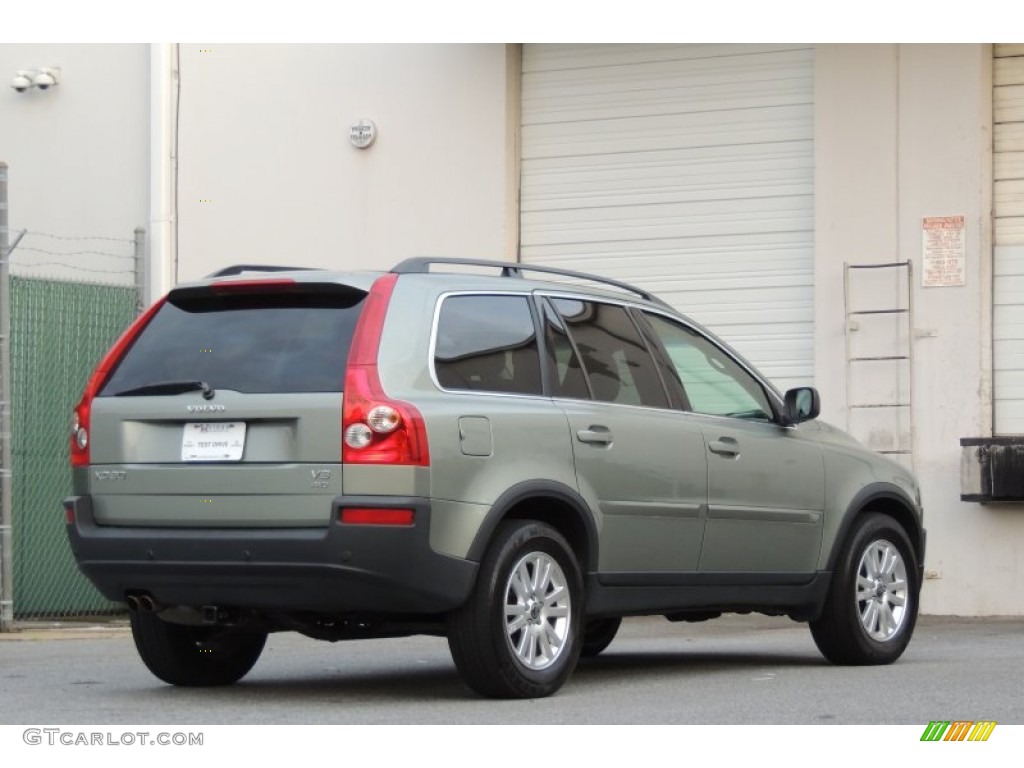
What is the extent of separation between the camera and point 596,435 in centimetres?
855

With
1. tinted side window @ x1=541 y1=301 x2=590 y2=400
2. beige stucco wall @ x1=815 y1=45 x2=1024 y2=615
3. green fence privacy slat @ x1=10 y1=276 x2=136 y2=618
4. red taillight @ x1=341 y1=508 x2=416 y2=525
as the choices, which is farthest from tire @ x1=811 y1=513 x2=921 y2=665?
green fence privacy slat @ x1=10 y1=276 x2=136 y2=618

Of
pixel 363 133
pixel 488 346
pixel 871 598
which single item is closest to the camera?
pixel 488 346

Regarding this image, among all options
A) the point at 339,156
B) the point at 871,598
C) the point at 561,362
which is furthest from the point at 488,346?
the point at 339,156

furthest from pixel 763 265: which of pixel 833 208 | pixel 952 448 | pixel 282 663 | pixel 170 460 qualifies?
pixel 170 460

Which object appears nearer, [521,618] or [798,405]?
[521,618]

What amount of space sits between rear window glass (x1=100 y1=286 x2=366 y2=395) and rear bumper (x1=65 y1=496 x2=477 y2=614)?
0.58m

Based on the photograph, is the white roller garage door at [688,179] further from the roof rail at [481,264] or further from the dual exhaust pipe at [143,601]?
the dual exhaust pipe at [143,601]

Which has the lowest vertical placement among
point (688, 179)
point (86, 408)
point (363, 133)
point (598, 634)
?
point (598, 634)

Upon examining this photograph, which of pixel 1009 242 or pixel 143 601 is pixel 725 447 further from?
pixel 1009 242

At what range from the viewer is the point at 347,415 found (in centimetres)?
768

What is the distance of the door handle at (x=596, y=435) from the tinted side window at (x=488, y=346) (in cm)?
25

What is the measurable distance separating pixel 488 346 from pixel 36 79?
37.3 feet
